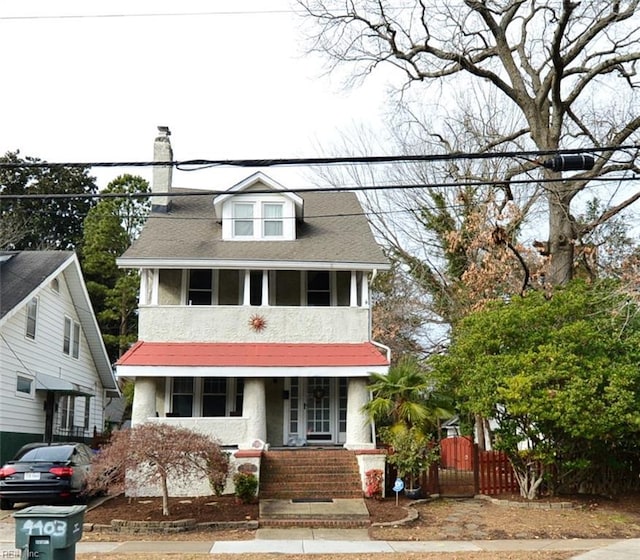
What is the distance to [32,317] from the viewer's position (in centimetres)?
2141

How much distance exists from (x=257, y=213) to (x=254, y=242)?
948 mm

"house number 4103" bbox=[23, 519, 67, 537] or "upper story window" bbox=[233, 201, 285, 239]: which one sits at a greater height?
"upper story window" bbox=[233, 201, 285, 239]

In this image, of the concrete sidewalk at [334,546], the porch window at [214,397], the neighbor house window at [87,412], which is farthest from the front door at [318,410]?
the neighbor house window at [87,412]

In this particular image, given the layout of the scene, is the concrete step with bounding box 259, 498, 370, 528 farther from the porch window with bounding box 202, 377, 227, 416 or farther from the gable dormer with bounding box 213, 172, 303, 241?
the gable dormer with bounding box 213, 172, 303, 241

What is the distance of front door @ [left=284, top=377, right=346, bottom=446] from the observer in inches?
776

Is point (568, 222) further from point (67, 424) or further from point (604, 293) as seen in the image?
point (67, 424)

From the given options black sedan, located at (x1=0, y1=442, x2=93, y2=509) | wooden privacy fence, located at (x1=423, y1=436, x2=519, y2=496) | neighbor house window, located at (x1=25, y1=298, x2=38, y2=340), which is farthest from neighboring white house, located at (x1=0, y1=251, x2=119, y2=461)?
wooden privacy fence, located at (x1=423, y1=436, x2=519, y2=496)

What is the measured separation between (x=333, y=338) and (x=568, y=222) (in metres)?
6.92

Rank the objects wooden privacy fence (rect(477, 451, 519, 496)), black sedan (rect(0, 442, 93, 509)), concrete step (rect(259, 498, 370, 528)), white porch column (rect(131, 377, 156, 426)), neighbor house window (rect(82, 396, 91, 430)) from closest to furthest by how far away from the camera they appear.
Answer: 1. concrete step (rect(259, 498, 370, 528))
2. black sedan (rect(0, 442, 93, 509))
3. wooden privacy fence (rect(477, 451, 519, 496))
4. white porch column (rect(131, 377, 156, 426))
5. neighbor house window (rect(82, 396, 91, 430))

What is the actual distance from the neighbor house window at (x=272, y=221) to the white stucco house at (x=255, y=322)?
0.03 m

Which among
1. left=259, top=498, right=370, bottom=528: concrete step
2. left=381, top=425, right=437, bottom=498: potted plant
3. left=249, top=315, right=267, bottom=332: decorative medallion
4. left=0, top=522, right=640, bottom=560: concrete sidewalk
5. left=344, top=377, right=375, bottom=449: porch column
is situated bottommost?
left=0, top=522, right=640, bottom=560: concrete sidewalk

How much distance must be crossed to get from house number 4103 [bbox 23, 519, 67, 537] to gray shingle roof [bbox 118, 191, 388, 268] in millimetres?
11064

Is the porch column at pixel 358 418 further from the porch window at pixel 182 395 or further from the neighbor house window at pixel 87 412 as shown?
the neighbor house window at pixel 87 412

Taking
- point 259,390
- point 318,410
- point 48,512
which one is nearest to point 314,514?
point 259,390
